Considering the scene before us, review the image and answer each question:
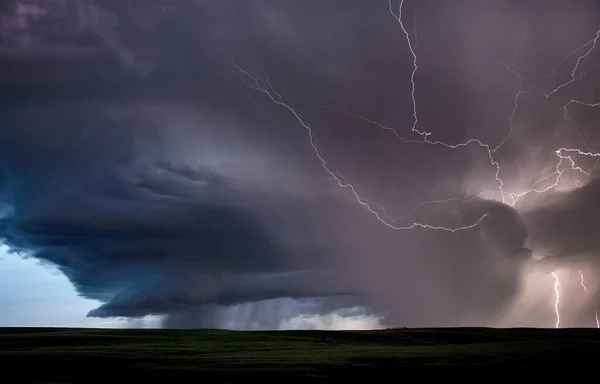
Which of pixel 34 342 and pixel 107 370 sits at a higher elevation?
pixel 34 342

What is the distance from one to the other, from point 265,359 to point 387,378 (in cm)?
1344

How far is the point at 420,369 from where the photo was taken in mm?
43062

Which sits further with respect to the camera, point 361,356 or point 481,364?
point 361,356

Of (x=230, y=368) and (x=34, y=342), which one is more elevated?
(x=34, y=342)

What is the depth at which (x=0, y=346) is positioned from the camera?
212 feet

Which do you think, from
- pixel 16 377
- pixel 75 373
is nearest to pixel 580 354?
pixel 75 373

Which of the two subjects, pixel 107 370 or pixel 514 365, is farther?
pixel 514 365

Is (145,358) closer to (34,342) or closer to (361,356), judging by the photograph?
(361,356)

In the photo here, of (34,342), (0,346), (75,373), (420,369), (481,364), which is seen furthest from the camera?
(34,342)

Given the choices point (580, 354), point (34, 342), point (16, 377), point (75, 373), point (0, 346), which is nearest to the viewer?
point (16, 377)

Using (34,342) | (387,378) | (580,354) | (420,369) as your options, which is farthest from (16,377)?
(580,354)

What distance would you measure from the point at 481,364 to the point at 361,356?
35.1ft

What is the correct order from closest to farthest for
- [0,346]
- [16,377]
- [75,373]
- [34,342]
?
[16,377], [75,373], [0,346], [34,342]

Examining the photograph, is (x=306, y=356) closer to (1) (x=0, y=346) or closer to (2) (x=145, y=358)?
(2) (x=145, y=358)
